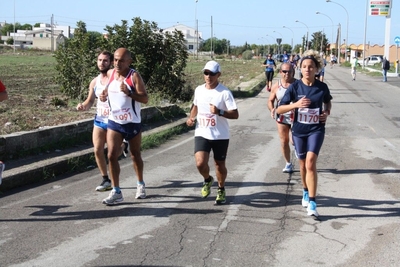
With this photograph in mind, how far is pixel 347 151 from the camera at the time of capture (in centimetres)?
1129

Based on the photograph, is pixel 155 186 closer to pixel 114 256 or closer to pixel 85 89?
pixel 114 256

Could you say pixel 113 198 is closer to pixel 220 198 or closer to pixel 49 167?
pixel 220 198

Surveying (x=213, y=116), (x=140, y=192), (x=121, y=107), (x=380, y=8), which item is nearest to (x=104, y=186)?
(x=140, y=192)

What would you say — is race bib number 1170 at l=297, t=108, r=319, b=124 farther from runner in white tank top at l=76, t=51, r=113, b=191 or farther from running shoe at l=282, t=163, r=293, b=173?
running shoe at l=282, t=163, r=293, b=173

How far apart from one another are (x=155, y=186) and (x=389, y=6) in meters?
53.3

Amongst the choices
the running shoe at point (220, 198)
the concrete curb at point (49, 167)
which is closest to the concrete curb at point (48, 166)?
the concrete curb at point (49, 167)

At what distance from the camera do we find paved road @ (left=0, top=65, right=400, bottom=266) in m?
5.23

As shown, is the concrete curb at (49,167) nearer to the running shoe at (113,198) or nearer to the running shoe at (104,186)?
the running shoe at (104,186)

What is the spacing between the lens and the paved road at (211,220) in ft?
17.1

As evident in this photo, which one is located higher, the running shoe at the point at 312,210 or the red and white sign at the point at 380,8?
the red and white sign at the point at 380,8

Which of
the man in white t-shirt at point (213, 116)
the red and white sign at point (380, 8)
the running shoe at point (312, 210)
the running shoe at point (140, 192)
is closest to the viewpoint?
the running shoe at point (312, 210)

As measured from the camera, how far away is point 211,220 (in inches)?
251

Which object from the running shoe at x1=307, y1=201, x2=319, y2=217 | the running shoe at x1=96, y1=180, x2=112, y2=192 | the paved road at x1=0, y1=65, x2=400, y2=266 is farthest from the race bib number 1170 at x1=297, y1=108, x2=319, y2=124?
the running shoe at x1=96, y1=180, x2=112, y2=192

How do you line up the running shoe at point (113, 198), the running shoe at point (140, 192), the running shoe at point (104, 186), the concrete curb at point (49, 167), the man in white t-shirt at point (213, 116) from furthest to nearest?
the concrete curb at point (49, 167) → the running shoe at point (104, 186) → the running shoe at point (140, 192) → the running shoe at point (113, 198) → the man in white t-shirt at point (213, 116)
